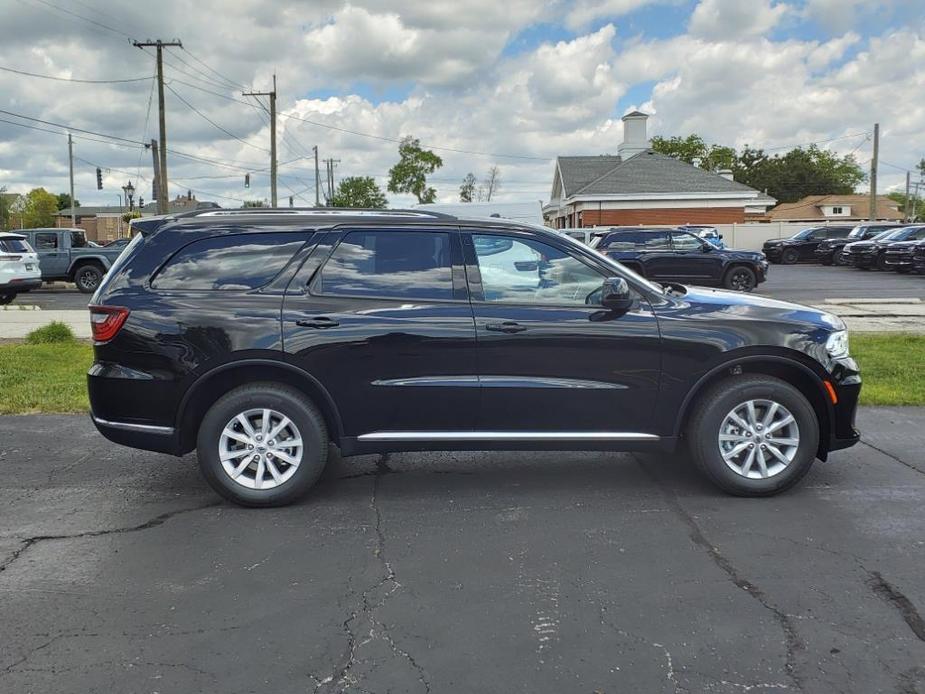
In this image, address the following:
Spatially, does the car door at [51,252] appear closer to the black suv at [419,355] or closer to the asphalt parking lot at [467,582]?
the asphalt parking lot at [467,582]

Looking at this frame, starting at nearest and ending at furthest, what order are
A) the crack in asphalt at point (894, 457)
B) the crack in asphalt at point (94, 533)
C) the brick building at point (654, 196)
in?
the crack in asphalt at point (94, 533)
the crack in asphalt at point (894, 457)
the brick building at point (654, 196)

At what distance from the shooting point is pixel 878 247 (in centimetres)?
3058

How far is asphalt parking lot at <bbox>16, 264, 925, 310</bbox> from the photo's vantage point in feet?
69.2

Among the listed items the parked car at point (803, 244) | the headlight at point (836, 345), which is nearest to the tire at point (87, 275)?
the headlight at point (836, 345)

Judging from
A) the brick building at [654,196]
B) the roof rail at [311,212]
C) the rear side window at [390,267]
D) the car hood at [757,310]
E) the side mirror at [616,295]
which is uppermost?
the brick building at [654,196]

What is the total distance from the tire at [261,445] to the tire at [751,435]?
2343 millimetres

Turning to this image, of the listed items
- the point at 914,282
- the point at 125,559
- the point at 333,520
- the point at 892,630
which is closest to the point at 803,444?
the point at 892,630

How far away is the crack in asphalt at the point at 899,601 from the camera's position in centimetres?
354

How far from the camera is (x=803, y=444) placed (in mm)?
5242

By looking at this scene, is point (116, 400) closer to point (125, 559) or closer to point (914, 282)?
point (125, 559)

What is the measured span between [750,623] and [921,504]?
2.27 m

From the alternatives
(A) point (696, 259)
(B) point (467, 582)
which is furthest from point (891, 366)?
(A) point (696, 259)

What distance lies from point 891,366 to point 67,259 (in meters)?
21.8

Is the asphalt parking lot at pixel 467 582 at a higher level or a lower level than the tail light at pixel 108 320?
lower
